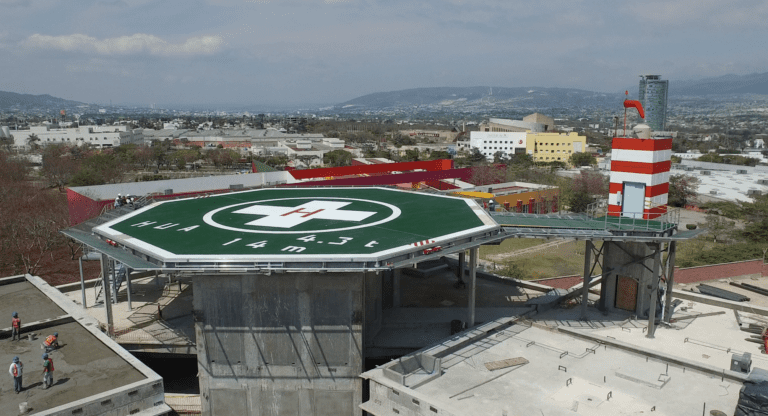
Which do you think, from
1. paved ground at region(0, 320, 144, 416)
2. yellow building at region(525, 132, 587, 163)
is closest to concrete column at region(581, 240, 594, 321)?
paved ground at region(0, 320, 144, 416)

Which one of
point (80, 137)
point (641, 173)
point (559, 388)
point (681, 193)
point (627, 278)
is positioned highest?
point (641, 173)

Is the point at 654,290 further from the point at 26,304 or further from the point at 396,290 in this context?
the point at 26,304

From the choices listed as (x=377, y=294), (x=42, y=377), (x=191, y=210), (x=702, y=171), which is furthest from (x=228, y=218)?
(x=702, y=171)

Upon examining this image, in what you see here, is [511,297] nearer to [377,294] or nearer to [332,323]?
[377,294]

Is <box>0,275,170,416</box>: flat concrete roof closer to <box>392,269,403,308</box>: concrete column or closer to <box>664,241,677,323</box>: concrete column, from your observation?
<box>392,269,403,308</box>: concrete column

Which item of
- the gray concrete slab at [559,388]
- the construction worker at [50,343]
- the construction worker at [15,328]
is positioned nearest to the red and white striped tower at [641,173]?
the gray concrete slab at [559,388]

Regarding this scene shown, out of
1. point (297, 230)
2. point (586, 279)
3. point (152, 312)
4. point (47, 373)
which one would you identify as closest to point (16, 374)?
point (47, 373)

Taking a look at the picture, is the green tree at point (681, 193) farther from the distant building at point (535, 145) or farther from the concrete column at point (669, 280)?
the concrete column at point (669, 280)

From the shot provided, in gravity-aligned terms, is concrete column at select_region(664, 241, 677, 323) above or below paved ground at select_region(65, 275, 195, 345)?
above
